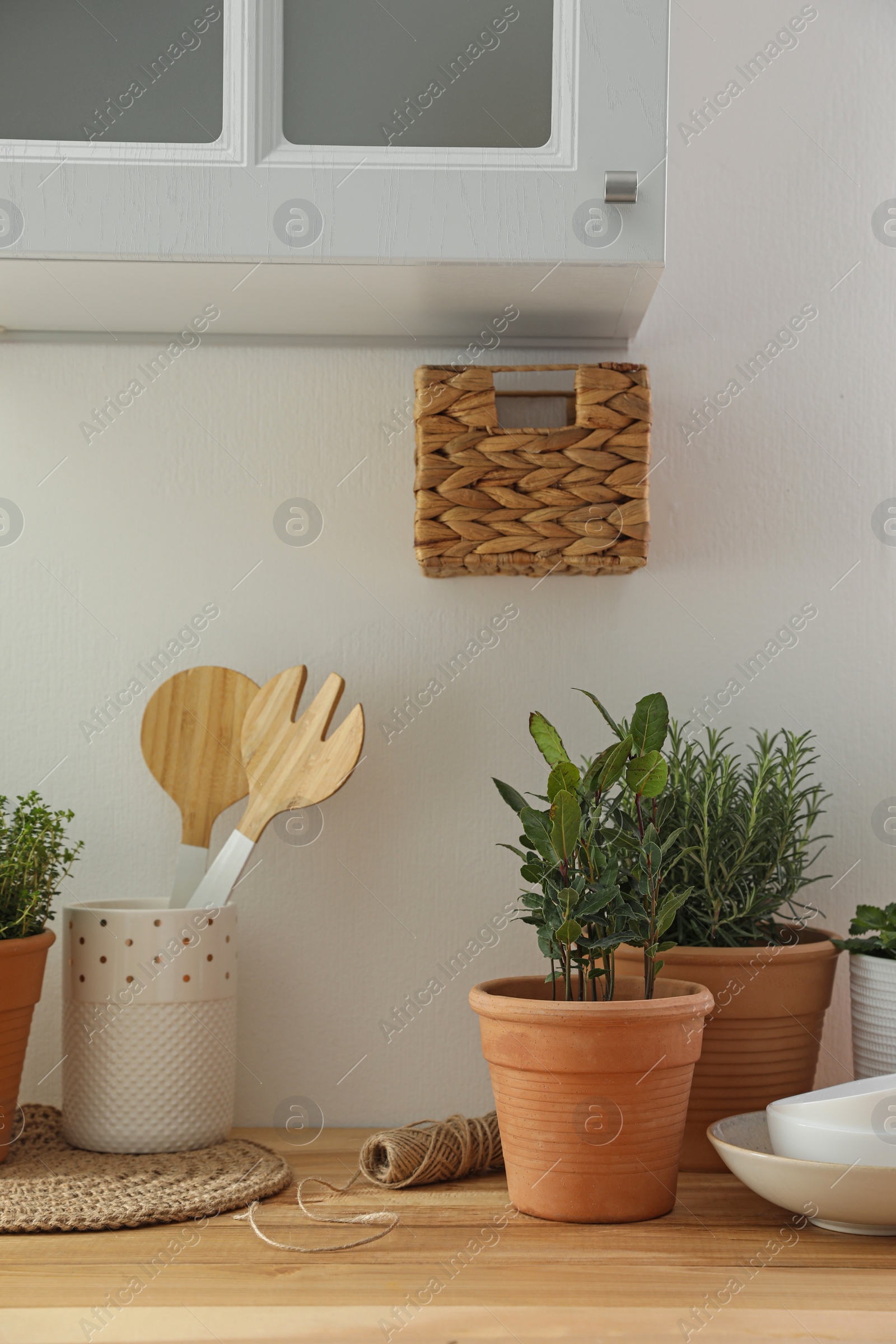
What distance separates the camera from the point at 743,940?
933 millimetres

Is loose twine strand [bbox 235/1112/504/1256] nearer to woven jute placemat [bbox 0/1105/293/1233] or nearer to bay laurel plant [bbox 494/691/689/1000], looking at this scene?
woven jute placemat [bbox 0/1105/293/1233]

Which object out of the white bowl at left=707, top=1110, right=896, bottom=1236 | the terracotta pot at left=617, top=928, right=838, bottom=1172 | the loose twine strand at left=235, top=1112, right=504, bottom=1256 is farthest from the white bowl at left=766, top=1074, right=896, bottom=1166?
the loose twine strand at left=235, top=1112, right=504, bottom=1256

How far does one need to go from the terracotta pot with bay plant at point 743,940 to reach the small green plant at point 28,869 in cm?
50

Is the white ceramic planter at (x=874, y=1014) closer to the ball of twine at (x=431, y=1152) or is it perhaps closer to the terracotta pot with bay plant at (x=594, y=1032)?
the terracotta pot with bay plant at (x=594, y=1032)

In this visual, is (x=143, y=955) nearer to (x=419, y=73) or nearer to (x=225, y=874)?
(x=225, y=874)

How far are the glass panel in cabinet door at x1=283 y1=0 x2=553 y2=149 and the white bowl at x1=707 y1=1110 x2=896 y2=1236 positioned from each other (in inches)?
30.2

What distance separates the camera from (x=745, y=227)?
112 cm

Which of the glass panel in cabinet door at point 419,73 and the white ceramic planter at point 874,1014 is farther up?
the glass panel in cabinet door at point 419,73

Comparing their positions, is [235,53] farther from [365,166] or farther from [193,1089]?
[193,1089]

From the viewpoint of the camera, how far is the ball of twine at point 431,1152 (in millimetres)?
866

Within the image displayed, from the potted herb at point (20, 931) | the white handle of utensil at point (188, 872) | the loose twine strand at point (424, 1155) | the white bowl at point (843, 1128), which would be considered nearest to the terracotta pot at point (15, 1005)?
the potted herb at point (20, 931)

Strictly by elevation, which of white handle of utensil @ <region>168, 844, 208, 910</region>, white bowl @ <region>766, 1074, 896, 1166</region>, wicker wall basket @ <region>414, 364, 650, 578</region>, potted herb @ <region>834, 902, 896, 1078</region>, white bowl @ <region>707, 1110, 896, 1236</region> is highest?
wicker wall basket @ <region>414, 364, 650, 578</region>

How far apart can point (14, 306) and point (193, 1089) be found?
0.74 meters

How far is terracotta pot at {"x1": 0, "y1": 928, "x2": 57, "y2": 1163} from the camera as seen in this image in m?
0.88
